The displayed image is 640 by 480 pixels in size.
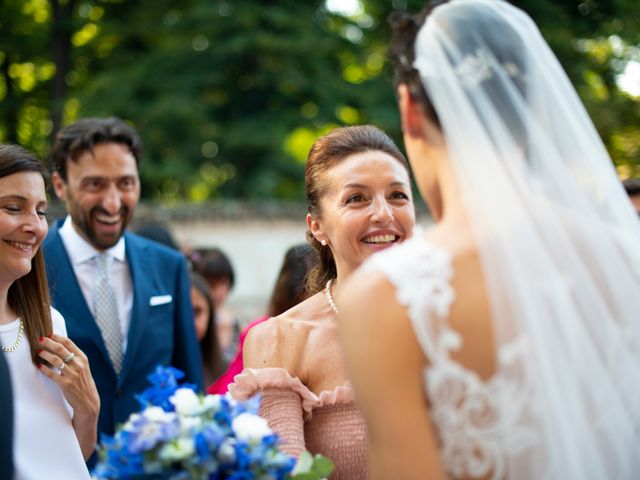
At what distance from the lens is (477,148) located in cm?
228

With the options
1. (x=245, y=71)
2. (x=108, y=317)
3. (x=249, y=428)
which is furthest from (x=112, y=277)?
(x=245, y=71)

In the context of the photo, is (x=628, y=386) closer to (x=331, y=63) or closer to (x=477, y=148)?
(x=477, y=148)

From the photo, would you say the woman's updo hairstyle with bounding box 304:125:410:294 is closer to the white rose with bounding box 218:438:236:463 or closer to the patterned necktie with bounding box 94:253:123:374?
the patterned necktie with bounding box 94:253:123:374

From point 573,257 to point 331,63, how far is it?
1606cm

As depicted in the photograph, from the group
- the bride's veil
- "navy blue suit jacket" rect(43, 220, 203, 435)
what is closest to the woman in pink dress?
"navy blue suit jacket" rect(43, 220, 203, 435)

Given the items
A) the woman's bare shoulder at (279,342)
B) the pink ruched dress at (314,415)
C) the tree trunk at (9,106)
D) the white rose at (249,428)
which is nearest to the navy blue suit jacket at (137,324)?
the woman's bare shoulder at (279,342)

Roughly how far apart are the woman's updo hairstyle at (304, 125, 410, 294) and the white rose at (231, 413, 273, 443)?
159cm

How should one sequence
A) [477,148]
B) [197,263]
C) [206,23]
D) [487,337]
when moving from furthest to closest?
1. [206,23]
2. [197,263]
3. [477,148]
4. [487,337]

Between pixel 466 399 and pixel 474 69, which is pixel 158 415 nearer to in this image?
pixel 466 399

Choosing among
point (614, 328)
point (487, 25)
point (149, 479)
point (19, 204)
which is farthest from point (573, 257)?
point (19, 204)

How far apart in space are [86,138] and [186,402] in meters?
3.22

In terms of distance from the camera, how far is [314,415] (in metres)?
3.32

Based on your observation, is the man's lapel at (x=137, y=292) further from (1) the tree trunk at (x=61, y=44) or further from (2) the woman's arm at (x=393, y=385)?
(1) the tree trunk at (x=61, y=44)

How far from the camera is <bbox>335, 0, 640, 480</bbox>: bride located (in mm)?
2096
